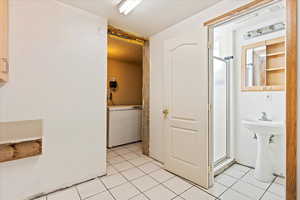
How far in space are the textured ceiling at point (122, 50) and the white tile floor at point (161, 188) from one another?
8.29 ft

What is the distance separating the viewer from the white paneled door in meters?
1.81

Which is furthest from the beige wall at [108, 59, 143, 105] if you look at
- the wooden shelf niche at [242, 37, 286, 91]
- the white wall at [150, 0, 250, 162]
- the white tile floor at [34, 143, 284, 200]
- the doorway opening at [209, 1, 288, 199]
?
the wooden shelf niche at [242, 37, 286, 91]

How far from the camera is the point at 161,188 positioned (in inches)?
70.9

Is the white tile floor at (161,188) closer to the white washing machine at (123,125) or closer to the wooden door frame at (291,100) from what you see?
the wooden door frame at (291,100)

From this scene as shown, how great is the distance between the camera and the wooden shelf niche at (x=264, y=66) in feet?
6.93

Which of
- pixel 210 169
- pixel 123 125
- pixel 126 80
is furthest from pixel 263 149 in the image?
pixel 126 80

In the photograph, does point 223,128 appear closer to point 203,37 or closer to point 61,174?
point 203,37

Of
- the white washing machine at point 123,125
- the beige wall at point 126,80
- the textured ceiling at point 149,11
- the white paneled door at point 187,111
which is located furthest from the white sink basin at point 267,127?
the beige wall at point 126,80

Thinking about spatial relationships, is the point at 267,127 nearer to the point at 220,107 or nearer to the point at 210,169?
the point at 220,107

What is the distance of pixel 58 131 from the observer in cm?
174

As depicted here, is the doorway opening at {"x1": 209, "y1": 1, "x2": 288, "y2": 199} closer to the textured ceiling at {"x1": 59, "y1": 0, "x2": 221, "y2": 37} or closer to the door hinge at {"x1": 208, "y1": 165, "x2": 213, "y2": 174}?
the door hinge at {"x1": 208, "y1": 165, "x2": 213, "y2": 174}

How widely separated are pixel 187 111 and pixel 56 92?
1.74 metres

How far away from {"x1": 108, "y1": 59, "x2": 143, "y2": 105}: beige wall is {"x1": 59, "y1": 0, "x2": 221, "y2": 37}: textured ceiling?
2050 millimetres

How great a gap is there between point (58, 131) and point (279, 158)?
10.2 ft
